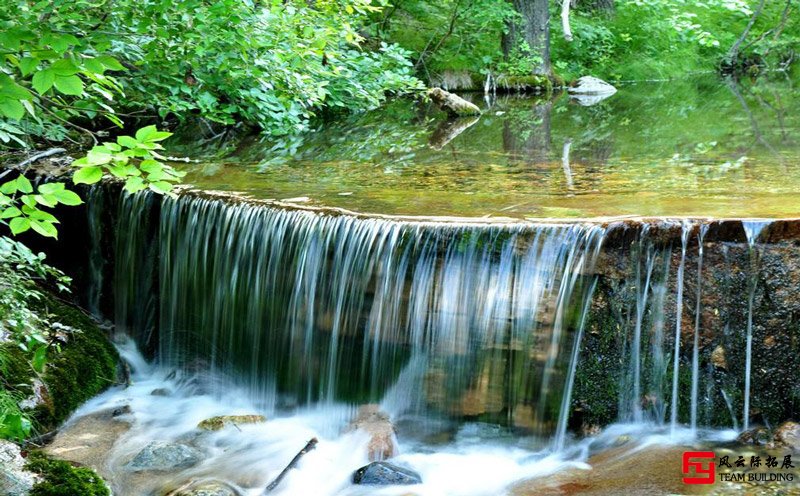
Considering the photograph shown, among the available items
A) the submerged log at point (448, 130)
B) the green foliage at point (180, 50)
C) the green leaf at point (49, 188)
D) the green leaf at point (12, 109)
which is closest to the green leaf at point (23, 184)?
the green leaf at point (49, 188)

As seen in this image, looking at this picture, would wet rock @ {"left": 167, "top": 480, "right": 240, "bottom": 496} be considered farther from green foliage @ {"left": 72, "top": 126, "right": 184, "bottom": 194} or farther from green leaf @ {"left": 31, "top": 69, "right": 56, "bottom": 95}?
green leaf @ {"left": 31, "top": 69, "right": 56, "bottom": 95}

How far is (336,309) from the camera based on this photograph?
221 inches

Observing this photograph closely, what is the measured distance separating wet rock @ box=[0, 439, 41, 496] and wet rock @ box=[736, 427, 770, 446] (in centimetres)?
370

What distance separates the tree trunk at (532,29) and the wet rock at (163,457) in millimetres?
14266

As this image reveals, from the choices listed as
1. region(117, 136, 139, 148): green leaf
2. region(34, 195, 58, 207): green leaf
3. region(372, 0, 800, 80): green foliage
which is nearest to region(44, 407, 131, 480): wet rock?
region(34, 195, 58, 207): green leaf

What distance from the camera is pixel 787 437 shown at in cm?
460

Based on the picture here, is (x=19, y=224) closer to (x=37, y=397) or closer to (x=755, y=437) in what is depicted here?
(x=37, y=397)

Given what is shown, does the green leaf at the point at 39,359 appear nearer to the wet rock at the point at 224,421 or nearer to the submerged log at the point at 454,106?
the wet rock at the point at 224,421

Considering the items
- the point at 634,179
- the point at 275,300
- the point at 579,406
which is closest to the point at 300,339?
the point at 275,300

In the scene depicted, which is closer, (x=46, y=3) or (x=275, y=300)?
(x=46, y=3)

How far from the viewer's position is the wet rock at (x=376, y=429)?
16.4ft

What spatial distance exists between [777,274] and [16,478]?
4.07 meters

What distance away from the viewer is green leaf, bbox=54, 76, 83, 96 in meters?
2.97

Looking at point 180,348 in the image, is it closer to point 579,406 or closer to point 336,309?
point 336,309
